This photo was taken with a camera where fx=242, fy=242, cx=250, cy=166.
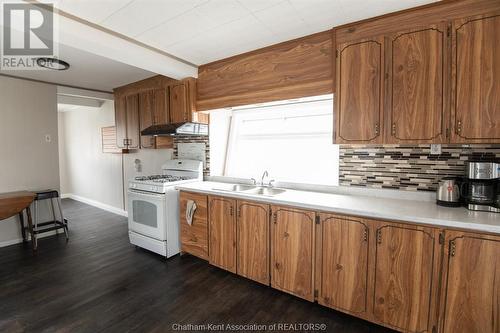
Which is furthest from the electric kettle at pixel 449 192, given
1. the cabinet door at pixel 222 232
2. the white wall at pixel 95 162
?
the white wall at pixel 95 162

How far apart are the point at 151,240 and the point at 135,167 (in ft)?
6.53

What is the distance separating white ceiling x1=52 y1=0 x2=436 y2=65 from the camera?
1.84 meters

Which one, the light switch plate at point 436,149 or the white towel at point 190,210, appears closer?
the light switch plate at point 436,149

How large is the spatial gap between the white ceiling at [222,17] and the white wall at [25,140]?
257 cm

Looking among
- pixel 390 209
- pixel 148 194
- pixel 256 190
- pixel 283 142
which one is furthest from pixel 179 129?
pixel 390 209

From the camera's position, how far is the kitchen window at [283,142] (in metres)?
2.83

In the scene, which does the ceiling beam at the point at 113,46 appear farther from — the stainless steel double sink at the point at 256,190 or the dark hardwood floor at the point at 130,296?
the dark hardwood floor at the point at 130,296

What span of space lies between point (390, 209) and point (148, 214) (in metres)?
2.69

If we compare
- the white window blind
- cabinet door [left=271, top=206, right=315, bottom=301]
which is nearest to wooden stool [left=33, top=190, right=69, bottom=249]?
the white window blind

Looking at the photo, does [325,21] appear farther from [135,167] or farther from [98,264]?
[135,167]

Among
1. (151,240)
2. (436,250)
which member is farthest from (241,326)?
(151,240)

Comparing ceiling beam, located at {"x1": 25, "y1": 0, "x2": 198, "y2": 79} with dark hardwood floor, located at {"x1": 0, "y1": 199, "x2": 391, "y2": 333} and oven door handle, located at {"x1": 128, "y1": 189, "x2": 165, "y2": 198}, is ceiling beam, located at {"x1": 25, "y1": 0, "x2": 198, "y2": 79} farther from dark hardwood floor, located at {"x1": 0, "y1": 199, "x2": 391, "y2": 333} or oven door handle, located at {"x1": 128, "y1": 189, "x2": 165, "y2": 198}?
dark hardwood floor, located at {"x1": 0, "y1": 199, "x2": 391, "y2": 333}

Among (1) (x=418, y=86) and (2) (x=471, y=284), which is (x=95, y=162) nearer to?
(1) (x=418, y=86)

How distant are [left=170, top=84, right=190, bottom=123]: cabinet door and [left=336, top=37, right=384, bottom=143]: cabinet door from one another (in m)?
2.02
